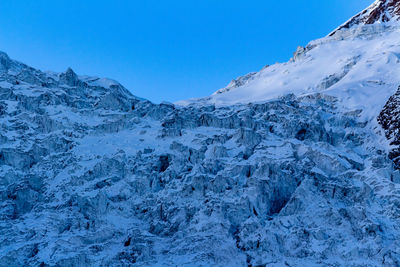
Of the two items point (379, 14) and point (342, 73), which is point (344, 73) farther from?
point (379, 14)

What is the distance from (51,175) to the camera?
2344 inches

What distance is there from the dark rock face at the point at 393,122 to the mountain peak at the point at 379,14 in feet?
196

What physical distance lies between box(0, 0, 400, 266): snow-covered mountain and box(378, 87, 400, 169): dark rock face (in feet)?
0.77

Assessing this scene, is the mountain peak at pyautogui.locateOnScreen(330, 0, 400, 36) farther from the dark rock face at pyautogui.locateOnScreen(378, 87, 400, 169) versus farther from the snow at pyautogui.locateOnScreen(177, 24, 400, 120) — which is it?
the dark rock face at pyautogui.locateOnScreen(378, 87, 400, 169)

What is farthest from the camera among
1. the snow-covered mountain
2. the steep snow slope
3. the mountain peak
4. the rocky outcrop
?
the mountain peak

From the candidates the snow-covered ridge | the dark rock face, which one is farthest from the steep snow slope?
the dark rock face

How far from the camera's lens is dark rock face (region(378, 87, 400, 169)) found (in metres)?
61.1

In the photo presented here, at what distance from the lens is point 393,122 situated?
6731 centimetres

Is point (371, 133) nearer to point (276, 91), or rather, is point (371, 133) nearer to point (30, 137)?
point (276, 91)

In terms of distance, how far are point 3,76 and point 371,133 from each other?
6097 cm

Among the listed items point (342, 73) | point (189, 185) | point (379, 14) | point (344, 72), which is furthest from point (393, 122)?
point (379, 14)

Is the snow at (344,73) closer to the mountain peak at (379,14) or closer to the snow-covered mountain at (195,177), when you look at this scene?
the snow-covered mountain at (195,177)

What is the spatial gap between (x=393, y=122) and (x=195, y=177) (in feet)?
105

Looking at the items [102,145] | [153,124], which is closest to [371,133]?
[153,124]
